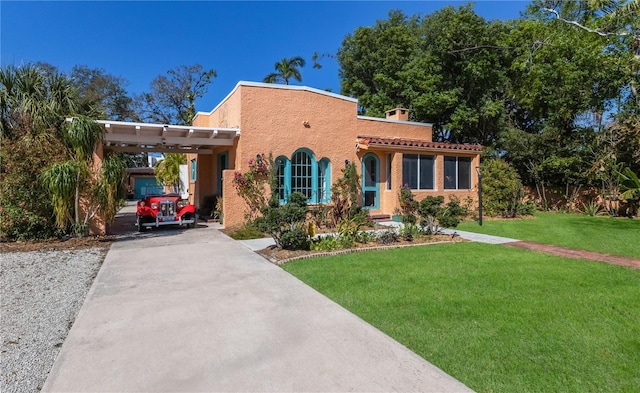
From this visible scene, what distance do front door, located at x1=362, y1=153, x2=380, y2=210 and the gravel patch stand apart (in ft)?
34.3

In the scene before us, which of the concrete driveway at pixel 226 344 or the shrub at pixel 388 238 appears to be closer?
the concrete driveway at pixel 226 344

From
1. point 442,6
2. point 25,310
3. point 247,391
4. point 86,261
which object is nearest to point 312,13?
point 442,6

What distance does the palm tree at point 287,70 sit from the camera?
107ft

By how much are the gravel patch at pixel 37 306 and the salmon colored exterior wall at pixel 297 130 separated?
5896 millimetres

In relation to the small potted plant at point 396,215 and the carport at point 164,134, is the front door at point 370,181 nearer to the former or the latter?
the small potted plant at point 396,215

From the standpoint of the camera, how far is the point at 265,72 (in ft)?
111

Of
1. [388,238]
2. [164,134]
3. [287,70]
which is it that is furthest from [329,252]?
[287,70]

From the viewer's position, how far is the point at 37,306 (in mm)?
5492

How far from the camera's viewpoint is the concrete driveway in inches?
129

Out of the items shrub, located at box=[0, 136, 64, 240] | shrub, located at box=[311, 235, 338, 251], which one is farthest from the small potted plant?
shrub, located at box=[0, 136, 64, 240]

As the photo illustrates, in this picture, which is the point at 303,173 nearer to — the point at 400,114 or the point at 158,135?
the point at 158,135

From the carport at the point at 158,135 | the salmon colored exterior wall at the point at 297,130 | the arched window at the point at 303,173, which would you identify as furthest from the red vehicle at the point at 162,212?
the arched window at the point at 303,173

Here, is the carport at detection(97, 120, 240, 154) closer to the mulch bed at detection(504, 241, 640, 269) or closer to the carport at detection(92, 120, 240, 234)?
the carport at detection(92, 120, 240, 234)

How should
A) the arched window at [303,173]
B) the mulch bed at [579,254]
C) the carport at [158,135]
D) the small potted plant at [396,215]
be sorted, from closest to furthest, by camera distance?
the mulch bed at [579,254], the carport at [158,135], the arched window at [303,173], the small potted plant at [396,215]
